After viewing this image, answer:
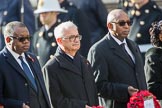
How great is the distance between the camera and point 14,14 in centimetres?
1221

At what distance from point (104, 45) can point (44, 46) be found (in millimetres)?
2148

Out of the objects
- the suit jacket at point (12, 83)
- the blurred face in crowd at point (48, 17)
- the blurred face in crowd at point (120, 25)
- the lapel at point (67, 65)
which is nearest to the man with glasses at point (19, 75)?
the suit jacket at point (12, 83)

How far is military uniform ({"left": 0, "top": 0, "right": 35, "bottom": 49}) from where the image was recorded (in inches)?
476

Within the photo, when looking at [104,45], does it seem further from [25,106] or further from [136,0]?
[136,0]

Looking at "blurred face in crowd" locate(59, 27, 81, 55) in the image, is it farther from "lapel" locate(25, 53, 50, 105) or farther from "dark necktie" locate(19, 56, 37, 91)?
"dark necktie" locate(19, 56, 37, 91)

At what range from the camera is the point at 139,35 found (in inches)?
456

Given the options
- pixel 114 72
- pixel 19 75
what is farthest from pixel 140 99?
pixel 19 75

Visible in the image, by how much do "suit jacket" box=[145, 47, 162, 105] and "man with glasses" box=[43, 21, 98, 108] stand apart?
91cm

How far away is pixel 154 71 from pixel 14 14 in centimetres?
358

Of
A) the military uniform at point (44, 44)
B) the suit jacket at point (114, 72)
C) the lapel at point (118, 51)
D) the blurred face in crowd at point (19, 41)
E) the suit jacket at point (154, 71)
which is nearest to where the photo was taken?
the blurred face in crowd at point (19, 41)

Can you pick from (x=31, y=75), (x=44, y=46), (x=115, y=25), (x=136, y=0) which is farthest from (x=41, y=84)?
(x=136, y=0)

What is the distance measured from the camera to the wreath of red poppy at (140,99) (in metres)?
8.58

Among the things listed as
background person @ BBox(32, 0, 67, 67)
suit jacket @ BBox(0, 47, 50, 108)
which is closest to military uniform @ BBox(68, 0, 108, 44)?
background person @ BBox(32, 0, 67, 67)

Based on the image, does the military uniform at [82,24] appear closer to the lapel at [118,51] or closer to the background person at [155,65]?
the background person at [155,65]
